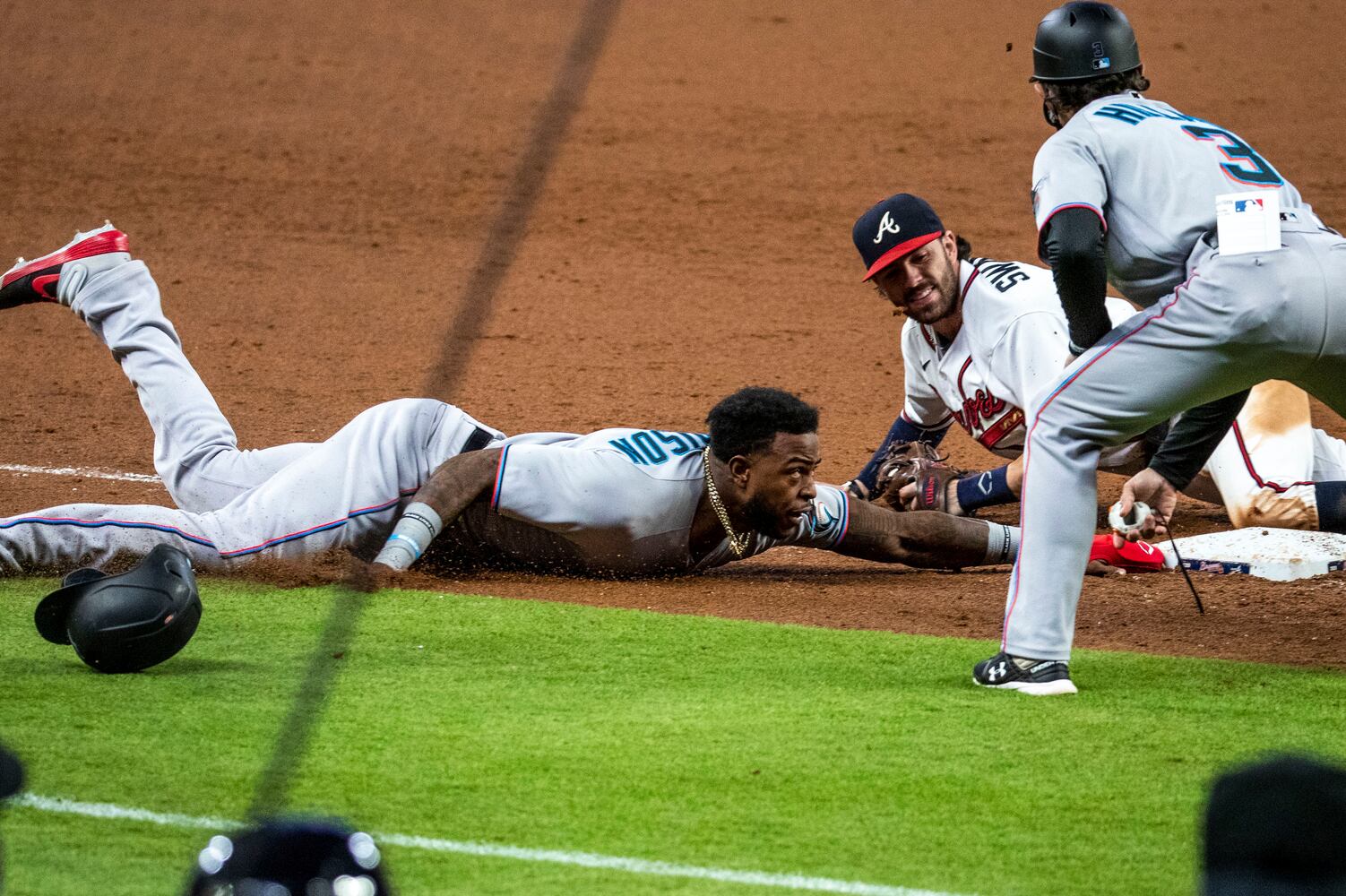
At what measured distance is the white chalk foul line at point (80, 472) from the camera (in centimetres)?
643

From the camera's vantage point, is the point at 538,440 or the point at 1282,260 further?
the point at 538,440

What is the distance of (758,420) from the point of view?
4762 millimetres

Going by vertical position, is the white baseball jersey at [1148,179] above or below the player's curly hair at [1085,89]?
below

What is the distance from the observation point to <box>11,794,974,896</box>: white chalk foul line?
280 centimetres

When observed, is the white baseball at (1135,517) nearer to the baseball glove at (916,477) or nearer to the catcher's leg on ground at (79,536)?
the baseball glove at (916,477)

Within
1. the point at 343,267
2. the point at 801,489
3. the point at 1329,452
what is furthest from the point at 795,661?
the point at 343,267

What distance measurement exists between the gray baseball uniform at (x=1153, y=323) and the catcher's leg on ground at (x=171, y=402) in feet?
7.82

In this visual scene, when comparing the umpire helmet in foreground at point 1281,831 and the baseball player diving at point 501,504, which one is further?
the baseball player diving at point 501,504

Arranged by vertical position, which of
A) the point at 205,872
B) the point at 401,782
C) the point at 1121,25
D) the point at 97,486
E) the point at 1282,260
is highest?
the point at 1121,25

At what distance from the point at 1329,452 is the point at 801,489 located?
222 cm

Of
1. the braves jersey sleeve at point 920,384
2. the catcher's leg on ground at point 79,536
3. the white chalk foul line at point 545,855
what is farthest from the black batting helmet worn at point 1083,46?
the catcher's leg on ground at point 79,536

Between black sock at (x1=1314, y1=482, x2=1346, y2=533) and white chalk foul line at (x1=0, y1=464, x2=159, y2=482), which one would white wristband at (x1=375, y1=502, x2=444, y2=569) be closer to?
white chalk foul line at (x1=0, y1=464, x2=159, y2=482)

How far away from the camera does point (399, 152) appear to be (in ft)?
41.4

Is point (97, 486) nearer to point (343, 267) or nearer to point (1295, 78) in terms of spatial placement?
point (343, 267)
